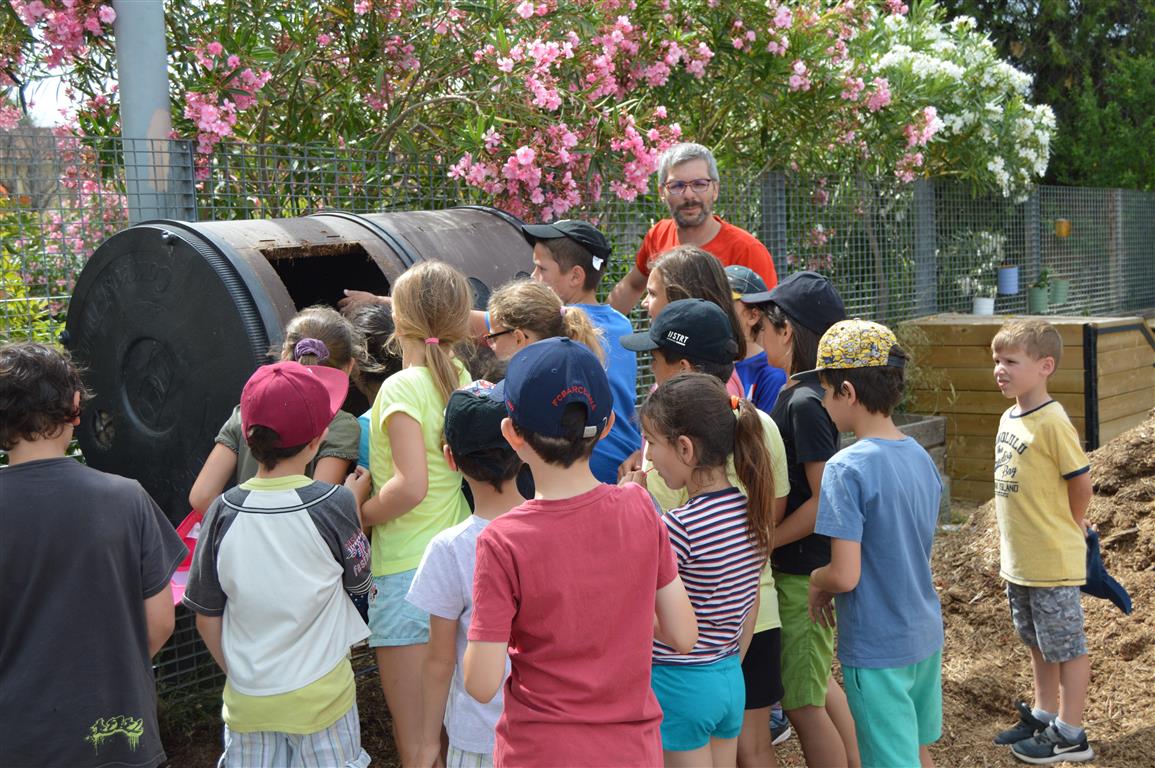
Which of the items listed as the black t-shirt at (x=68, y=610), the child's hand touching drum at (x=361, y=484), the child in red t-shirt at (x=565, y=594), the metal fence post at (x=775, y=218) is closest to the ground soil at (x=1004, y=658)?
the child's hand touching drum at (x=361, y=484)

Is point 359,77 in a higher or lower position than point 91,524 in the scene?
higher

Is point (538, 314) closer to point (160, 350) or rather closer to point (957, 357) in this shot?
point (160, 350)

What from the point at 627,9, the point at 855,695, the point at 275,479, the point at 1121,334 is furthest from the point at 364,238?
the point at 1121,334

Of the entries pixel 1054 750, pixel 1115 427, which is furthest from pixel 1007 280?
pixel 1054 750

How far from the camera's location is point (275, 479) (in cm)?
251

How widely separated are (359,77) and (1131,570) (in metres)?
4.69

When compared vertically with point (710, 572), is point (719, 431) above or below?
above

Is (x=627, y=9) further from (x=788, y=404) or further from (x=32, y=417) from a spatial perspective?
(x=32, y=417)

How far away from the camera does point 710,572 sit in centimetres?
256

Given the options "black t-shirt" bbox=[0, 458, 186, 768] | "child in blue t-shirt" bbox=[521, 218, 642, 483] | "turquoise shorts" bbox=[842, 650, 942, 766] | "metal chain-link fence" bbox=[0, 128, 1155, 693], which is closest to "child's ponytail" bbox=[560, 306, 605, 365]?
"child in blue t-shirt" bbox=[521, 218, 642, 483]

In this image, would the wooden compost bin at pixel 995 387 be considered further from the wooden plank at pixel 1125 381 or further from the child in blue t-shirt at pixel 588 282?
the child in blue t-shirt at pixel 588 282

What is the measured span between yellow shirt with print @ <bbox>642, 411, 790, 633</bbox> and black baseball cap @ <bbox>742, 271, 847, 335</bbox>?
0.49 m

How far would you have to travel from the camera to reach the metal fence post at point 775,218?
24.9 ft

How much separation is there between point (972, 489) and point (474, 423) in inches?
254
